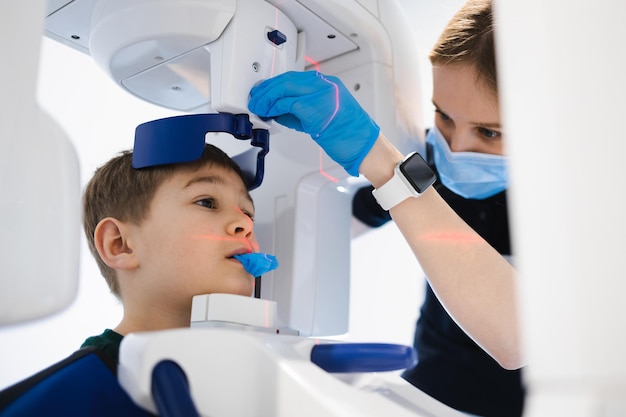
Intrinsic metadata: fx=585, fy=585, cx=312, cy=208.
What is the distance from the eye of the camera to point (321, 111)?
42.8 inches

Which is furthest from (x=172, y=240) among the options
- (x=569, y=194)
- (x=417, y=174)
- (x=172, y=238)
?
(x=569, y=194)

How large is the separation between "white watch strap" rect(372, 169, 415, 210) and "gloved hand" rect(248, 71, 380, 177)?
3.0 inches

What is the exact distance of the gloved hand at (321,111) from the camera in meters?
1.01

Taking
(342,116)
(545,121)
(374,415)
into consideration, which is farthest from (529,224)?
(342,116)

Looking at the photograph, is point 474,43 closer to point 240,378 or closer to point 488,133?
point 488,133

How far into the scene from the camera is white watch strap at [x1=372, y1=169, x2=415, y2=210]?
3.59 feet

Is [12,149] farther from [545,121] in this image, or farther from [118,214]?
[118,214]

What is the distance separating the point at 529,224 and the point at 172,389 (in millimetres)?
359

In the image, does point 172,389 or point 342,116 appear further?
point 342,116

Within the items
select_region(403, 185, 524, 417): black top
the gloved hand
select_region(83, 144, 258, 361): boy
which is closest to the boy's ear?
select_region(83, 144, 258, 361): boy

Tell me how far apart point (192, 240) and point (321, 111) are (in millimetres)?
349

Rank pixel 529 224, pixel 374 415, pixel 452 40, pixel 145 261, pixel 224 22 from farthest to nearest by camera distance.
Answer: pixel 452 40, pixel 145 261, pixel 224 22, pixel 374 415, pixel 529 224

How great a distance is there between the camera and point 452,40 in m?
1.37

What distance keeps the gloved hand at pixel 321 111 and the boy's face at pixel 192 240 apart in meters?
0.22
